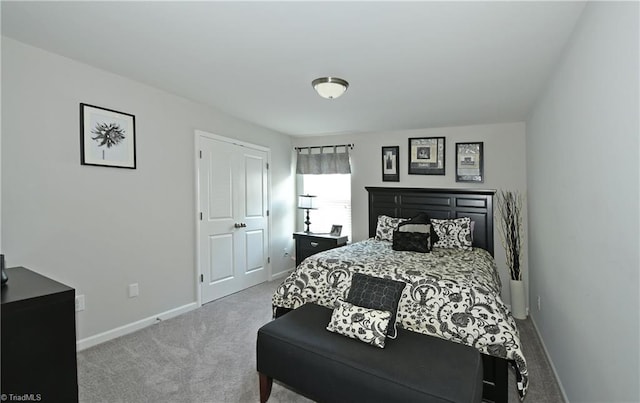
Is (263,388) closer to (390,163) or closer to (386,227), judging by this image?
(386,227)

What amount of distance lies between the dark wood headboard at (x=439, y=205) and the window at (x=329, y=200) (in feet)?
1.46

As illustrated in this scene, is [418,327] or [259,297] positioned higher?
[418,327]

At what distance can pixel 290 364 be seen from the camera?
1.91 meters

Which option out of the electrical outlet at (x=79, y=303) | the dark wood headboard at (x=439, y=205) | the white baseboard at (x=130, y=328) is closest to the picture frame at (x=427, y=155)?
the dark wood headboard at (x=439, y=205)

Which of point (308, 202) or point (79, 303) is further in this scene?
point (308, 202)

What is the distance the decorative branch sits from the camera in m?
3.78

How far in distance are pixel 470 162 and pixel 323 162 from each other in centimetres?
217

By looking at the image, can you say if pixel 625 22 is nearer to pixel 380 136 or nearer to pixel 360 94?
pixel 360 94

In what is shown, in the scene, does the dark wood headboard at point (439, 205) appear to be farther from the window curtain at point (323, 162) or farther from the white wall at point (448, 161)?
the window curtain at point (323, 162)

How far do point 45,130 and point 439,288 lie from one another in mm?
3158

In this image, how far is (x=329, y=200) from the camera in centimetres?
527

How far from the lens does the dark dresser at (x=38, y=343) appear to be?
1482 millimetres

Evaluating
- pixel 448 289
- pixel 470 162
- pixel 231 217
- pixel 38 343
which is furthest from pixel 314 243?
pixel 38 343

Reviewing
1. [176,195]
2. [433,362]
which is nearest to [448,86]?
[433,362]
